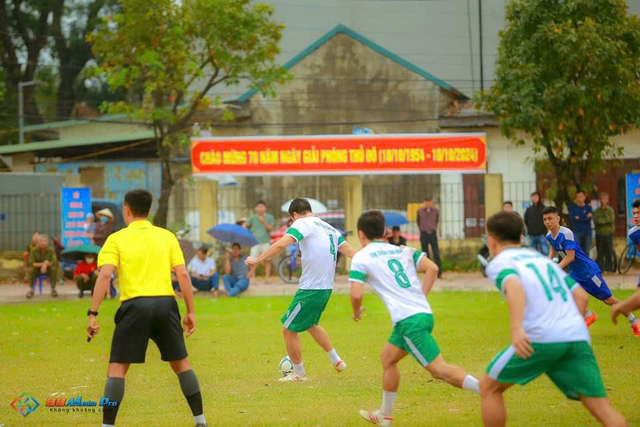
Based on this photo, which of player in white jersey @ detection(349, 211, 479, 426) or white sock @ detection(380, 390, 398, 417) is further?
white sock @ detection(380, 390, 398, 417)

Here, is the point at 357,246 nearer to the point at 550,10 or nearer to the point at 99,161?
the point at 550,10

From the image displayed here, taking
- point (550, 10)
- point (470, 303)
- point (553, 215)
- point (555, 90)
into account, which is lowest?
point (470, 303)

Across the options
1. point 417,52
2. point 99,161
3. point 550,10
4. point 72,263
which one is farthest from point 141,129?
point 550,10

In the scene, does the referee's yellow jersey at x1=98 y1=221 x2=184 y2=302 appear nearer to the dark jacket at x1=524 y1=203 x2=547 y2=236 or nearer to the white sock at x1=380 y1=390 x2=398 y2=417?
the white sock at x1=380 y1=390 x2=398 y2=417

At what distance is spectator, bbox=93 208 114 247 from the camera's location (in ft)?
77.3

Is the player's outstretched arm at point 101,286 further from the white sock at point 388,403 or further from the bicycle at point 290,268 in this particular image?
the bicycle at point 290,268

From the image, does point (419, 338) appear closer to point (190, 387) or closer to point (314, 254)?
point (190, 387)

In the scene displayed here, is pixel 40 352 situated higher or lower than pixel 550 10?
lower

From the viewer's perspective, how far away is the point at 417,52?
4112 cm

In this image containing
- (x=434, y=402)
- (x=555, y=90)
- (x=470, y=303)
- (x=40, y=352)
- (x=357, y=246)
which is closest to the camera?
(x=434, y=402)

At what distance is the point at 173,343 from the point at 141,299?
417 mm

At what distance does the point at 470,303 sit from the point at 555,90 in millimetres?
6607

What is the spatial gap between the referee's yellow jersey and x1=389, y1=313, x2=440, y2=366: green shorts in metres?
1.80

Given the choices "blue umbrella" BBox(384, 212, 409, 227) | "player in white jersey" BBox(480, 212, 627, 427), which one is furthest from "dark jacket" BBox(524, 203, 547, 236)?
"player in white jersey" BBox(480, 212, 627, 427)
